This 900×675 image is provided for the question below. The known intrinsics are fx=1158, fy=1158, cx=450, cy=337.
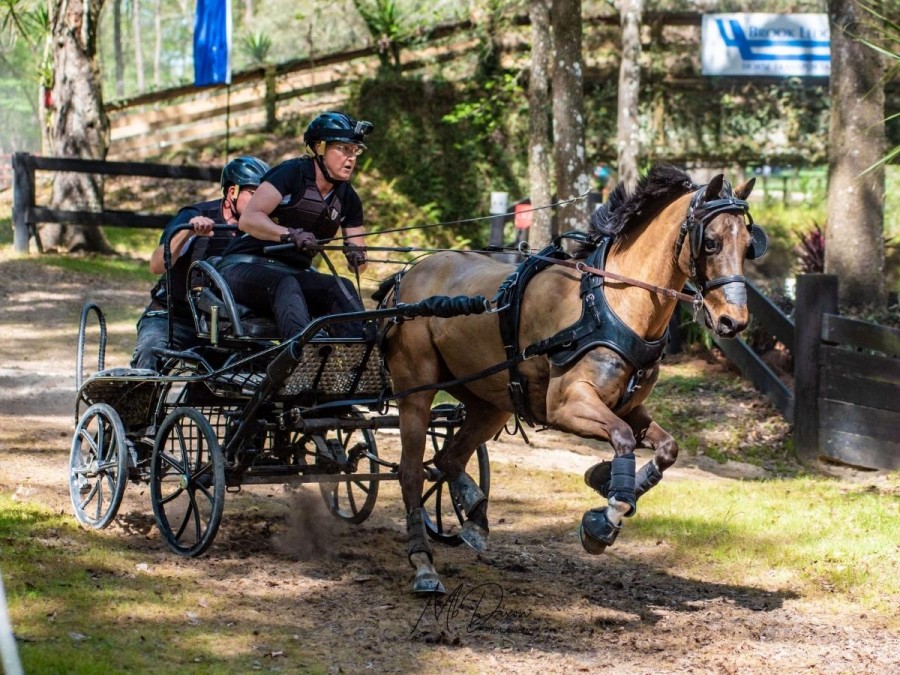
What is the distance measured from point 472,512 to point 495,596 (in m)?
0.53

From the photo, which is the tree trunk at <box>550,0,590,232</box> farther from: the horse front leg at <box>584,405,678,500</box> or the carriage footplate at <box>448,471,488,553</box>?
the horse front leg at <box>584,405,678,500</box>

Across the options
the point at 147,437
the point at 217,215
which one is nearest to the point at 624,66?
the point at 217,215

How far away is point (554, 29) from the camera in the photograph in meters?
13.4

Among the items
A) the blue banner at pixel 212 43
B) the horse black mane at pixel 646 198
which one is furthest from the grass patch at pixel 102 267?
the horse black mane at pixel 646 198

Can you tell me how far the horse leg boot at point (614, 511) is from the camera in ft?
17.3

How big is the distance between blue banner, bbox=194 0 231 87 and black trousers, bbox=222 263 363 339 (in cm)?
1219

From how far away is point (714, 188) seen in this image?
17.4 feet

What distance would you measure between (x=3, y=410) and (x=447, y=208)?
45.8 ft

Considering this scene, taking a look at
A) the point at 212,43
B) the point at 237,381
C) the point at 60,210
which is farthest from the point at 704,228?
the point at 212,43

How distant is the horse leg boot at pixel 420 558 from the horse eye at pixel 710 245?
215cm

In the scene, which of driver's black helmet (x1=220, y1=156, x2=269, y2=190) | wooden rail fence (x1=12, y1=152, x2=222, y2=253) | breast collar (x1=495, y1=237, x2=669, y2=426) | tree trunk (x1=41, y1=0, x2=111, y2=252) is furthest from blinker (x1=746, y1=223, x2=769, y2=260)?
tree trunk (x1=41, y1=0, x2=111, y2=252)

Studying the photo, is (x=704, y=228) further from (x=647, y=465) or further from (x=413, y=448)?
(x=413, y=448)

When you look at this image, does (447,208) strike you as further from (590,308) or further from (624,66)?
(590,308)

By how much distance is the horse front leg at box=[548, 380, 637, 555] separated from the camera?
17.3ft
